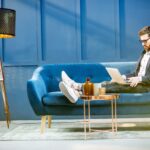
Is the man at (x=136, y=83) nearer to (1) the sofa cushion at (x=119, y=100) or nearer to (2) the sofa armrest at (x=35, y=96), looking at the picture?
(1) the sofa cushion at (x=119, y=100)

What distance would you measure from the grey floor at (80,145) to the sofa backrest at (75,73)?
1.48 meters

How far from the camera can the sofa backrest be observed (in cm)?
485

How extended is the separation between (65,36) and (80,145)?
2.62m

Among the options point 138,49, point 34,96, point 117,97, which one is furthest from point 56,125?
point 138,49

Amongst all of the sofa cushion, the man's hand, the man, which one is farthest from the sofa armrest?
the man's hand

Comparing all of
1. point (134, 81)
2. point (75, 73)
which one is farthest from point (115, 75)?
point (75, 73)

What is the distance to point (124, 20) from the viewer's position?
18.1 feet

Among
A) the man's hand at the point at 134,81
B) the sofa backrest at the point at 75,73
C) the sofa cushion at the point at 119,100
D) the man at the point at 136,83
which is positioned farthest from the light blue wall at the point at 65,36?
the sofa cushion at the point at 119,100

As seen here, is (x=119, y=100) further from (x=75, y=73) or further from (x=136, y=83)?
(x=75, y=73)

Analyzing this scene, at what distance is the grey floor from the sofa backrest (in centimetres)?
148

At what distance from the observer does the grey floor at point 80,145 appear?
306 cm

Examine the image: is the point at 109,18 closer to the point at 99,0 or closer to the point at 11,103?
the point at 99,0

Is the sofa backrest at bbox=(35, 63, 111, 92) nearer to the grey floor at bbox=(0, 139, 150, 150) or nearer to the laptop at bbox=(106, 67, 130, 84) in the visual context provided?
the laptop at bbox=(106, 67, 130, 84)

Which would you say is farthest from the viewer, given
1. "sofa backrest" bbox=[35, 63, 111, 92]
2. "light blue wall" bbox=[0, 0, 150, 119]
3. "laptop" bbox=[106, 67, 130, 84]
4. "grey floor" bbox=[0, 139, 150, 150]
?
"light blue wall" bbox=[0, 0, 150, 119]
